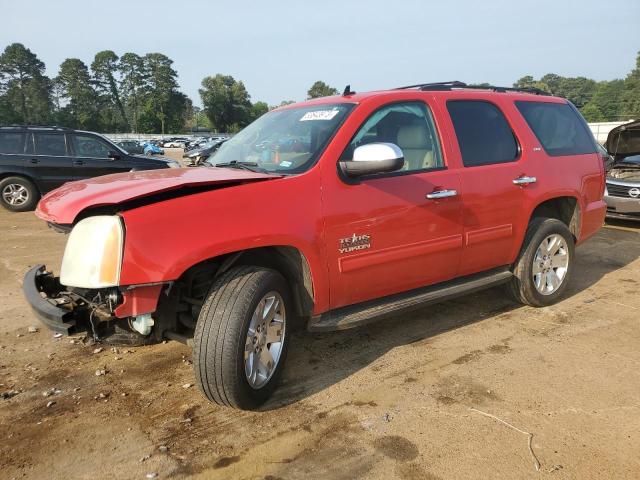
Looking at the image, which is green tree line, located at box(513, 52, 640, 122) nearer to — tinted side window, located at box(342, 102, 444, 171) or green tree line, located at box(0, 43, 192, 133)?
tinted side window, located at box(342, 102, 444, 171)

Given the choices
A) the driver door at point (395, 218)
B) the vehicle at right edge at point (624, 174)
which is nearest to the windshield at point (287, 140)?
the driver door at point (395, 218)

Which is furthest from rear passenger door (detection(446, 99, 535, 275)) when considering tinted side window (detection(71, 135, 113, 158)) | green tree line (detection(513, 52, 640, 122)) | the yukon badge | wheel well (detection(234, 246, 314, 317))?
green tree line (detection(513, 52, 640, 122))

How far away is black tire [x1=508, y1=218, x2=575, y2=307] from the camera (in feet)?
14.2

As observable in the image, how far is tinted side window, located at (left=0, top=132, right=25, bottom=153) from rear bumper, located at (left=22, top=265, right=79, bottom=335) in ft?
26.9

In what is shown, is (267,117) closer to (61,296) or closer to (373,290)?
(373,290)

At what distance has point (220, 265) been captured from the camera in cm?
289

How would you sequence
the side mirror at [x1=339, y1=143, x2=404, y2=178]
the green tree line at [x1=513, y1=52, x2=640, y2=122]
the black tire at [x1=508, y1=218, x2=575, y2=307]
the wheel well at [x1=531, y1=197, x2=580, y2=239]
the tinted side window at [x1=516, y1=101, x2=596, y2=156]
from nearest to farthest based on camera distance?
the side mirror at [x1=339, y1=143, x2=404, y2=178] → the black tire at [x1=508, y1=218, x2=575, y2=307] → the tinted side window at [x1=516, y1=101, x2=596, y2=156] → the wheel well at [x1=531, y1=197, x2=580, y2=239] → the green tree line at [x1=513, y1=52, x2=640, y2=122]

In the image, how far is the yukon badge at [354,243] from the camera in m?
3.12

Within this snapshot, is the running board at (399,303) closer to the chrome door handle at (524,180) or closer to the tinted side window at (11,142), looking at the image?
the chrome door handle at (524,180)

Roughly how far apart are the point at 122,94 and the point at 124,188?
115 m

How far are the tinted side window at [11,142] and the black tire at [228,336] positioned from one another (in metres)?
9.34

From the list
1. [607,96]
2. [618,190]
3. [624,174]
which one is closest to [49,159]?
[618,190]

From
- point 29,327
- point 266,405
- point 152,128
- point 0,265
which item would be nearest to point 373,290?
point 266,405

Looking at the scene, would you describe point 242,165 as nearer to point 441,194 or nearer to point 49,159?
point 441,194
